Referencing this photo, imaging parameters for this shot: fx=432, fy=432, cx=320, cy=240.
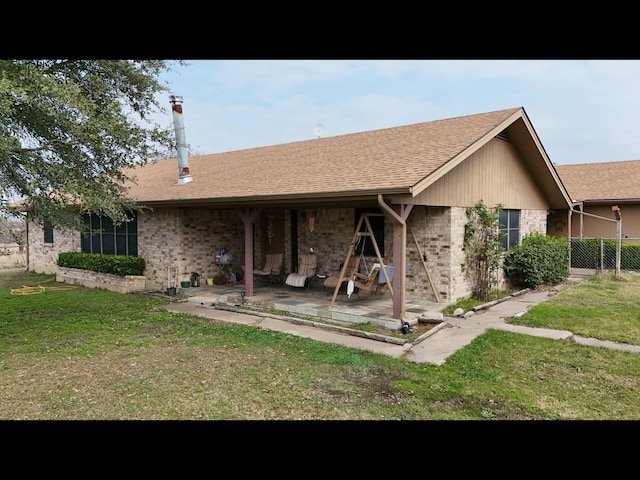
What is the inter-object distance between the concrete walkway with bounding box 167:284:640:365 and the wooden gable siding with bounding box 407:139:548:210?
2375 millimetres

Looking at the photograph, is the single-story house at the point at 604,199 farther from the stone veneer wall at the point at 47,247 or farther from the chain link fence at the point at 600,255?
the stone veneer wall at the point at 47,247

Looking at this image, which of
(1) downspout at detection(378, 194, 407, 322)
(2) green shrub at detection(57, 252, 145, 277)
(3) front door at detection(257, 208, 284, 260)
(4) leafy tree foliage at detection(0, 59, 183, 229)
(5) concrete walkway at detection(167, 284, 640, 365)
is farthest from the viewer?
(3) front door at detection(257, 208, 284, 260)

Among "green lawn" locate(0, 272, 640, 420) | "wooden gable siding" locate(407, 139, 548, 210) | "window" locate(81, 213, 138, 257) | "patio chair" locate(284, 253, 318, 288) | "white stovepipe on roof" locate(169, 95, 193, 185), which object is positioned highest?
"white stovepipe on roof" locate(169, 95, 193, 185)

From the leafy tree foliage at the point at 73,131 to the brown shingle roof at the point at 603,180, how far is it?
1642 cm

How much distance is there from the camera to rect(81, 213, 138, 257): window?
13.1 metres

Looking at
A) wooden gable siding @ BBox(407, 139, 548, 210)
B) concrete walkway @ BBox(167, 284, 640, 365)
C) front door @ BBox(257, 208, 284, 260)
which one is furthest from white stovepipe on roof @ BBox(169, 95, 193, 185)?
wooden gable siding @ BBox(407, 139, 548, 210)

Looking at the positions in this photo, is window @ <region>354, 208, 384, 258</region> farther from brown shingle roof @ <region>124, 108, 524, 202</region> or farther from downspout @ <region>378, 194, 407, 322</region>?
downspout @ <region>378, 194, 407, 322</region>

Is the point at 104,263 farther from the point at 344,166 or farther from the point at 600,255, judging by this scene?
the point at 600,255
